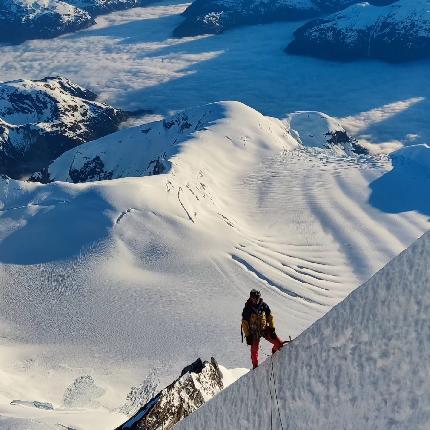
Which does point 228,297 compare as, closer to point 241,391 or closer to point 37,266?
point 37,266

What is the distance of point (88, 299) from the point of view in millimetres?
54969

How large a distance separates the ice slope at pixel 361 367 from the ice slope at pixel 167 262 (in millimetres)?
16023

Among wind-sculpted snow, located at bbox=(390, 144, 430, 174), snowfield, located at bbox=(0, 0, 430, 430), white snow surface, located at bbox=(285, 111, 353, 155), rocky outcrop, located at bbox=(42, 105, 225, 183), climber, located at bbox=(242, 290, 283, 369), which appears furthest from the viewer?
white snow surface, located at bbox=(285, 111, 353, 155)

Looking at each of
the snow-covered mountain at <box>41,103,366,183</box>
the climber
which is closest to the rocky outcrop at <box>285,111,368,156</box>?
the snow-covered mountain at <box>41,103,366,183</box>

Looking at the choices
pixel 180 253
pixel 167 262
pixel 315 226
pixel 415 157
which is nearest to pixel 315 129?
pixel 415 157

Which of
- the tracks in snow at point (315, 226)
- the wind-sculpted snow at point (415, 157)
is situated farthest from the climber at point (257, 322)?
the wind-sculpted snow at point (415, 157)

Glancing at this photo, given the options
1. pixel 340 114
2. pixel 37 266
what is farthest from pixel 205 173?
pixel 340 114

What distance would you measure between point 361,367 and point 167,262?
150ft

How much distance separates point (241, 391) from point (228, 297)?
3876cm

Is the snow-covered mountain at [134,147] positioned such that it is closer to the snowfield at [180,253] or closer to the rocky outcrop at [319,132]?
the snowfield at [180,253]

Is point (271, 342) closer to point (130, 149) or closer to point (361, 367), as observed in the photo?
point (361, 367)

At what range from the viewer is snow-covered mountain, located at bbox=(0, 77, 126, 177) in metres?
155

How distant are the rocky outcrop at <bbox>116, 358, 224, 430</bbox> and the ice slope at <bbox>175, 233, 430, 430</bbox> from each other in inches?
282

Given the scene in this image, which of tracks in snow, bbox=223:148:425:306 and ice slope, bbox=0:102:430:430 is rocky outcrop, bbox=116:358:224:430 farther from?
tracks in snow, bbox=223:148:425:306
